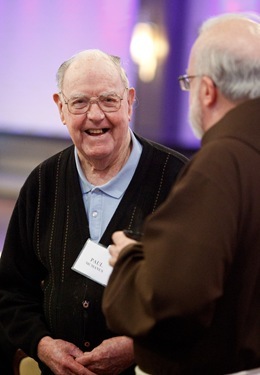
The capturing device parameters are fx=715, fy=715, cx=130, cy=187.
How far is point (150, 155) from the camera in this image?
8.00ft

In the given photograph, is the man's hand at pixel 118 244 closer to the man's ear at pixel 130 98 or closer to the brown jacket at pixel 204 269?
the brown jacket at pixel 204 269

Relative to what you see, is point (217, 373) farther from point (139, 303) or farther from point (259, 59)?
point (259, 59)

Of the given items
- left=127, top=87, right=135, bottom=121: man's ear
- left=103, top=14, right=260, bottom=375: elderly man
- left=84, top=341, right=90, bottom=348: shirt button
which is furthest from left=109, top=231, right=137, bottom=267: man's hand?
left=127, top=87, right=135, bottom=121: man's ear

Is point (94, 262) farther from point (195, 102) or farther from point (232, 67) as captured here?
point (232, 67)

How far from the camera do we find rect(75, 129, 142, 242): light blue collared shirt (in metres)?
2.35

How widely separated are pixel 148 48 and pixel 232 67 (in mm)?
4302

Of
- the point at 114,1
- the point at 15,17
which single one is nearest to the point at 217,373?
the point at 114,1

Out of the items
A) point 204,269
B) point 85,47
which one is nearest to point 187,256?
point 204,269

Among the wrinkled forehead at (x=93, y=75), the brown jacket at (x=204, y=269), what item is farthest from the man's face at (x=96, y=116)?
the brown jacket at (x=204, y=269)

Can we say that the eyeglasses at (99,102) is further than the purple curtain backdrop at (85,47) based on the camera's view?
No

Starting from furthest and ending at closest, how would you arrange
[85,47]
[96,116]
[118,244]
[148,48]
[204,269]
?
1. [85,47]
2. [148,48]
3. [96,116]
4. [118,244]
5. [204,269]

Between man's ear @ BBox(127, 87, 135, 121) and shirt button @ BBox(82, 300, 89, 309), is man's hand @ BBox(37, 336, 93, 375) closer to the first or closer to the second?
shirt button @ BBox(82, 300, 89, 309)

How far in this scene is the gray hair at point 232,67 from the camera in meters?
1.52

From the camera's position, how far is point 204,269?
1395mm
